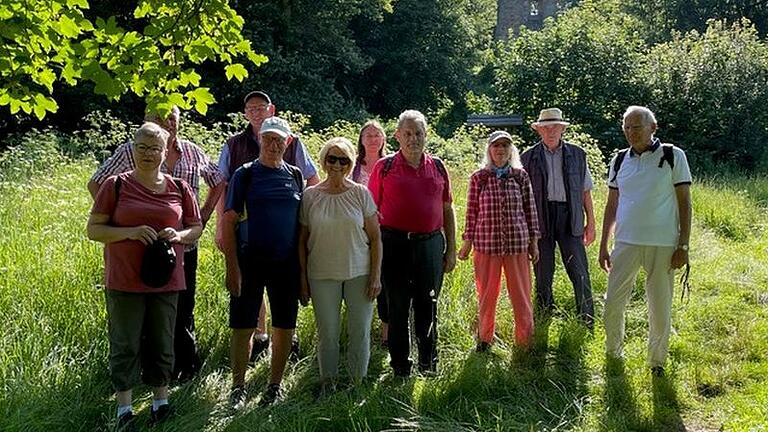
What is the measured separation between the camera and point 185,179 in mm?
4180

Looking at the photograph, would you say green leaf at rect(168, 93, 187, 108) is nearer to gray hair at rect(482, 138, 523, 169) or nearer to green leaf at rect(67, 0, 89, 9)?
green leaf at rect(67, 0, 89, 9)

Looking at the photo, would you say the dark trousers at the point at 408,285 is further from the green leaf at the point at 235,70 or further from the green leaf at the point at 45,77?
the green leaf at the point at 45,77

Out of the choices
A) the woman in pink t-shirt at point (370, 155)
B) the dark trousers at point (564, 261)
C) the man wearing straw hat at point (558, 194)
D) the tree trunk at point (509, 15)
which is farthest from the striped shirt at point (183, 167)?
the tree trunk at point (509, 15)

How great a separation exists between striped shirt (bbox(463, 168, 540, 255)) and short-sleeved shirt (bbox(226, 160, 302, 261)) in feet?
4.83

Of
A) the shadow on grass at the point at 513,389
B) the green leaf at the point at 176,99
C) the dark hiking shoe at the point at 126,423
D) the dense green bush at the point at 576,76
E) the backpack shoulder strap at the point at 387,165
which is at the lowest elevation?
the shadow on grass at the point at 513,389

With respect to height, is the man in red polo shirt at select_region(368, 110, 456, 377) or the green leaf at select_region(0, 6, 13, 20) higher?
the green leaf at select_region(0, 6, 13, 20)

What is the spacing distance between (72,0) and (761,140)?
58.7ft

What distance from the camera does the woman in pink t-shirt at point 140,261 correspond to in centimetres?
355

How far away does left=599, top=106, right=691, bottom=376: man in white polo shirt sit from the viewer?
4.27m

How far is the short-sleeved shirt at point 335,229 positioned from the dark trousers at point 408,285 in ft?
1.23

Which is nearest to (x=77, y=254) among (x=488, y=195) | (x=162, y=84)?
(x=162, y=84)

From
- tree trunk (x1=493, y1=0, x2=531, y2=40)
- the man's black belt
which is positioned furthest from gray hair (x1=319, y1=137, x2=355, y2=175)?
tree trunk (x1=493, y1=0, x2=531, y2=40)

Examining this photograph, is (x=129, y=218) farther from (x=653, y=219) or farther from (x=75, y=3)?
(x=653, y=219)

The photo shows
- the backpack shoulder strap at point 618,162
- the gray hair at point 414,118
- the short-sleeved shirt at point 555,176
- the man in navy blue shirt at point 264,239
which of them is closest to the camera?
the man in navy blue shirt at point 264,239
